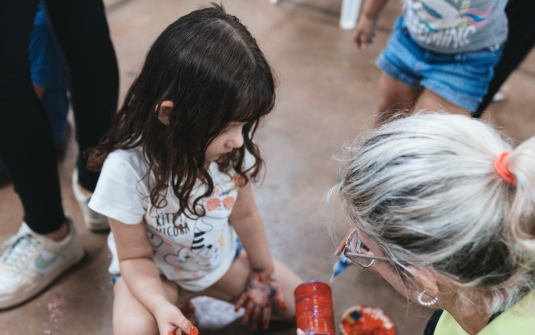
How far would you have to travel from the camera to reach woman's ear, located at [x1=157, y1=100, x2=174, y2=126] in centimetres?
77

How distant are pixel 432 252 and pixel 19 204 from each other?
126 cm

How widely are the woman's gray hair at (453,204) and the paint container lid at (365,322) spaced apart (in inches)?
19.4

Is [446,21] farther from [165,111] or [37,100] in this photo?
[37,100]

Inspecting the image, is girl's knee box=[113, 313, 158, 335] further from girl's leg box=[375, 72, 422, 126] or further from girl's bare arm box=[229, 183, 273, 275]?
girl's leg box=[375, 72, 422, 126]

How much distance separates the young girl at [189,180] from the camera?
76cm

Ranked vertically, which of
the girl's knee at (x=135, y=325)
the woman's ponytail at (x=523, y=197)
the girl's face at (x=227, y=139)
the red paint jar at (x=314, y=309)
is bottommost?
the girl's knee at (x=135, y=325)

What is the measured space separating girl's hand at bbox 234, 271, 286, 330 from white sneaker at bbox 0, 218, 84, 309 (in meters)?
0.49

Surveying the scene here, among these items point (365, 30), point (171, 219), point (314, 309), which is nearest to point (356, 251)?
point (314, 309)

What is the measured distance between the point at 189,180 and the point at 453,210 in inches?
18.4

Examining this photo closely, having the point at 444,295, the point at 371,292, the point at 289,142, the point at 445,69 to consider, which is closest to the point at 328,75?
the point at 289,142

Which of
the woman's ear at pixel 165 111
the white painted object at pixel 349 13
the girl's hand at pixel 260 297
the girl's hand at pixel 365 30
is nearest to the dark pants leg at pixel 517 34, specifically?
the girl's hand at pixel 365 30

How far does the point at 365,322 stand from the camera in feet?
3.73

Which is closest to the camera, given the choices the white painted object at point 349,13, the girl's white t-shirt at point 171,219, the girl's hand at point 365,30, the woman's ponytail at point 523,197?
the woman's ponytail at point 523,197

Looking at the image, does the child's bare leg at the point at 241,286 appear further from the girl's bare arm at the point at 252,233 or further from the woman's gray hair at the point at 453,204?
the woman's gray hair at the point at 453,204
